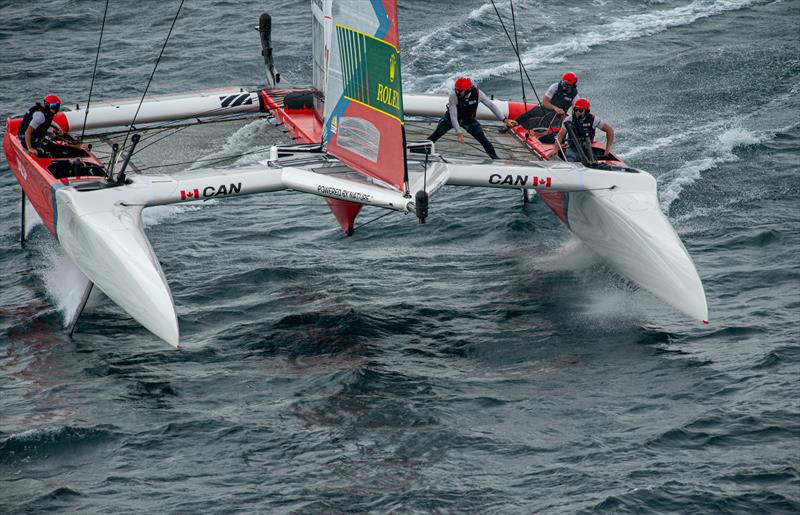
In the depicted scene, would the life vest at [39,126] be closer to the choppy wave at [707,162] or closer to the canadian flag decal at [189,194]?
the canadian flag decal at [189,194]

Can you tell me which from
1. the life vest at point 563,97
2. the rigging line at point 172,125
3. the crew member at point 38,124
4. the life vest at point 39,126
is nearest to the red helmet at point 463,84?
the life vest at point 563,97

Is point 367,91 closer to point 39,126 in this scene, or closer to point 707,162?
point 39,126

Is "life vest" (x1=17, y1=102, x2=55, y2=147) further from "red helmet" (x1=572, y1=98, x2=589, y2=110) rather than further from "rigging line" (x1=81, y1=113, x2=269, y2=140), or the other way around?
"red helmet" (x1=572, y1=98, x2=589, y2=110)

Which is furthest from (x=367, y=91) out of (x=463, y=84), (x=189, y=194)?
(x=189, y=194)

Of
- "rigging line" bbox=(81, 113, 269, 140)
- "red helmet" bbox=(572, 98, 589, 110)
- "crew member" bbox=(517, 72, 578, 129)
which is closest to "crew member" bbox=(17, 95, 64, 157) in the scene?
"rigging line" bbox=(81, 113, 269, 140)

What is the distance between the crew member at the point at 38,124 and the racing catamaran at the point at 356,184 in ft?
0.42

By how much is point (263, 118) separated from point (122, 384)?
5.09 meters

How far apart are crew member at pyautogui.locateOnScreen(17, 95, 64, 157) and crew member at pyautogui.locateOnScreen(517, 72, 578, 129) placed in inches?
195

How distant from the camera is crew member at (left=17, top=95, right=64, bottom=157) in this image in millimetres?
A: 10867

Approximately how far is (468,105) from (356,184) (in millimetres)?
1613

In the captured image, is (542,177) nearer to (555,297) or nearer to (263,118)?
(555,297)

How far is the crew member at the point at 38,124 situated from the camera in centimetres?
1087

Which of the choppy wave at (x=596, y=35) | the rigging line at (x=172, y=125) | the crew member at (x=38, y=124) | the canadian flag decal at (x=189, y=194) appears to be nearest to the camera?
the canadian flag decal at (x=189, y=194)

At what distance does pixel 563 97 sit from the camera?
11594 millimetres
